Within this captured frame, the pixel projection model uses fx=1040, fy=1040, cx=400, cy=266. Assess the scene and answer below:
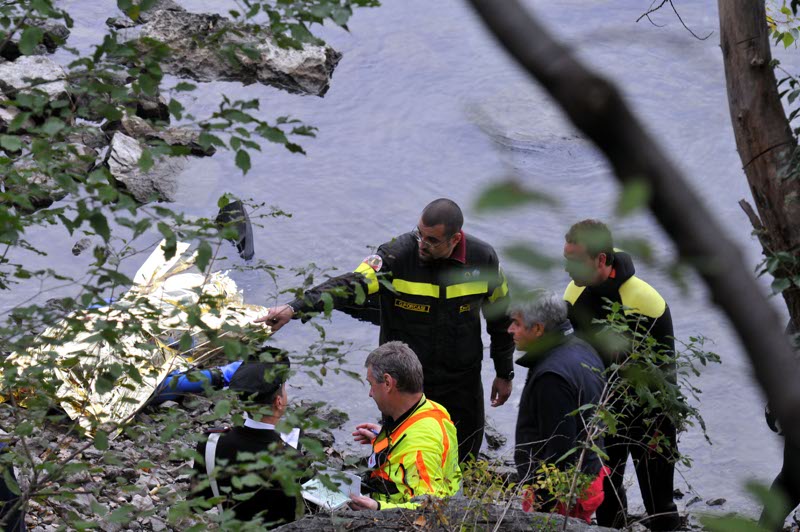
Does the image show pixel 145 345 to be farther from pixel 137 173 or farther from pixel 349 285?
pixel 137 173

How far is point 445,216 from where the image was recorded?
520 centimetres

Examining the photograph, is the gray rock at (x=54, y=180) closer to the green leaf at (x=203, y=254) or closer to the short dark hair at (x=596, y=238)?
the green leaf at (x=203, y=254)

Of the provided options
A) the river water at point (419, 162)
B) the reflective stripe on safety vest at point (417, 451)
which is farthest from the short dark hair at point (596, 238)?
the river water at point (419, 162)

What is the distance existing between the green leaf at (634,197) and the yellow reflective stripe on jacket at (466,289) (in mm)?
4368

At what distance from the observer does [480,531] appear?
3.79 m

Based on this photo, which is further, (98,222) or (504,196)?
(98,222)

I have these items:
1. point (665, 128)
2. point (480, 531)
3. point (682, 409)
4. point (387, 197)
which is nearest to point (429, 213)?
point (682, 409)

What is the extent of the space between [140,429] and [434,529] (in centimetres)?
111

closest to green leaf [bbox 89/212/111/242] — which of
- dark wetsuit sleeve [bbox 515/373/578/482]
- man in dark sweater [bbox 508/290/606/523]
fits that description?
man in dark sweater [bbox 508/290/606/523]

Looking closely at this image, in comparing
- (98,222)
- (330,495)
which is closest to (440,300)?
(330,495)

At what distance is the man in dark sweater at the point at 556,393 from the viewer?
177 inches

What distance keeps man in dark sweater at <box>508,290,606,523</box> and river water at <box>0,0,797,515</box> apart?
7.86ft

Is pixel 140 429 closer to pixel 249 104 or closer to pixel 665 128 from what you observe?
pixel 249 104

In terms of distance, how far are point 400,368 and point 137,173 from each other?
21.4ft
